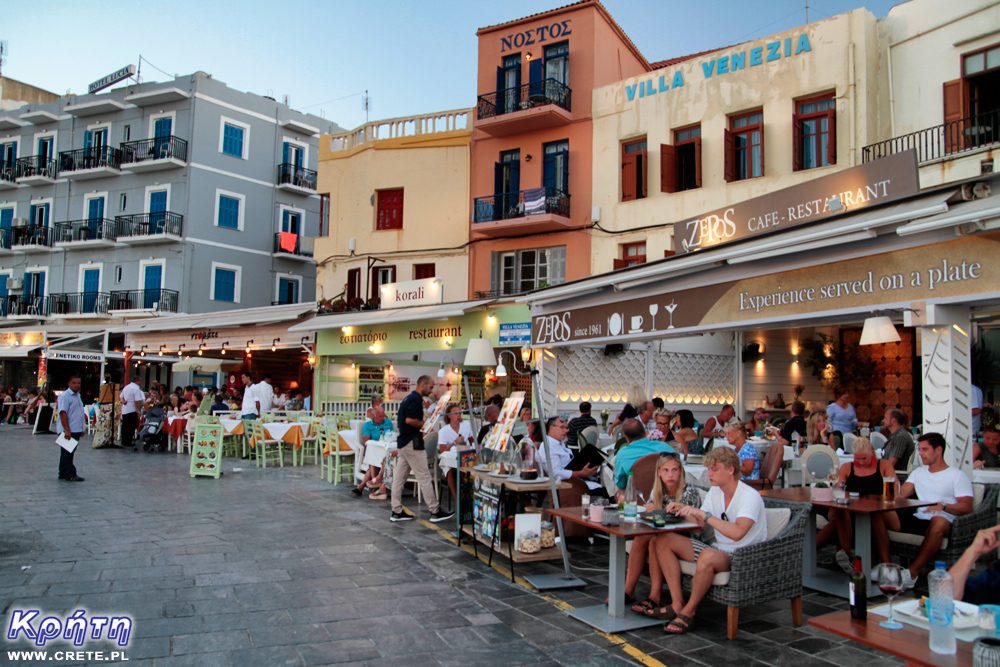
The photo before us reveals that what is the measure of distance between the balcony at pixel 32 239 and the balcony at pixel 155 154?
5.28m

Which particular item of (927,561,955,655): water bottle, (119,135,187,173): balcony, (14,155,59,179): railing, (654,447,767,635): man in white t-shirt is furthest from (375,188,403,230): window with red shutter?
(14,155,59,179): railing

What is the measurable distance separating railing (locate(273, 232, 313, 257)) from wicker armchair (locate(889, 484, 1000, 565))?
2755 centimetres

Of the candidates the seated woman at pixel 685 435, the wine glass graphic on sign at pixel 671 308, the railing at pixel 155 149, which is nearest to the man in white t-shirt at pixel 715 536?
the seated woman at pixel 685 435

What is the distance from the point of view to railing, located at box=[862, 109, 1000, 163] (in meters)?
11.4

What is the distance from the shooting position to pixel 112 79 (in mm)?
29609

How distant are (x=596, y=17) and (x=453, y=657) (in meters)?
16.5

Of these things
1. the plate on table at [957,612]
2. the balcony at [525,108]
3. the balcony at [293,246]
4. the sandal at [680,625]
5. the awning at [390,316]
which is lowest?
the sandal at [680,625]

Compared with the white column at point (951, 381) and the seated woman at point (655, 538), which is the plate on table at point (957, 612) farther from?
the white column at point (951, 381)

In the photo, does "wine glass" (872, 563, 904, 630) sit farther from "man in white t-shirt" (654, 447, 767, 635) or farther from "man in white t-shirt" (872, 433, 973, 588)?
"man in white t-shirt" (872, 433, 973, 588)

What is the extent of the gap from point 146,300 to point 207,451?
59.2 feet

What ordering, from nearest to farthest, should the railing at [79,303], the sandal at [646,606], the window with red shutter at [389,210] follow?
1. the sandal at [646,606]
2. the window with red shutter at [389,210]
3. the railing at [79,303]

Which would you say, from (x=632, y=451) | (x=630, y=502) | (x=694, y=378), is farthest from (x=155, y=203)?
(x=630, y=502)

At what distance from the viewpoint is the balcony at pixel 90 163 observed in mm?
28078

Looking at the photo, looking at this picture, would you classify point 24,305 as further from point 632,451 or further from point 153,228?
point 632,451
